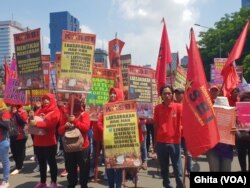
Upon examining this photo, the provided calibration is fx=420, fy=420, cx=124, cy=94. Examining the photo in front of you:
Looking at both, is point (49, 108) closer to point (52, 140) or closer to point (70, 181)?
point (52, 140)

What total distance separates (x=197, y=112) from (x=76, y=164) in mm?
2547

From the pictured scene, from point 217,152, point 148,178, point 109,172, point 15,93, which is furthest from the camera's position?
point 15,93

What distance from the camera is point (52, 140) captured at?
23.3 ft

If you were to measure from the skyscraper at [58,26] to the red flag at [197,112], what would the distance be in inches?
380

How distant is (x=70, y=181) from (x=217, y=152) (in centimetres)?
254

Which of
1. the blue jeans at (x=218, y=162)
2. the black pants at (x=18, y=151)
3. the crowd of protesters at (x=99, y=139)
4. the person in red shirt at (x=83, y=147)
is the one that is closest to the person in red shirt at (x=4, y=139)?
the crowd of protesters at (x=99, y=139)

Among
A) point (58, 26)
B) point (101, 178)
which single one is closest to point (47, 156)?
point (101, 178)

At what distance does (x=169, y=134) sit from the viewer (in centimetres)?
634

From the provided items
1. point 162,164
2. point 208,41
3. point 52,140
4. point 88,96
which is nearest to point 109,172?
point 162,164

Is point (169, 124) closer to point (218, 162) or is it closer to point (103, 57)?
point (218, 162)

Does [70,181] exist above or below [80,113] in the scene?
below

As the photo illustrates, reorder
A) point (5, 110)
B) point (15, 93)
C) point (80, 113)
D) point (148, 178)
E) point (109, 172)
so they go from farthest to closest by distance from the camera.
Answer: point (15, 93) < point (148, 178) < point (5, 110) < point (80, 113) < point (109, 172)

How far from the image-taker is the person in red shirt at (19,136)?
920 cm

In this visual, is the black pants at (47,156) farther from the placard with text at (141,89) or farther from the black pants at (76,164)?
the placard with text at (141,89)
